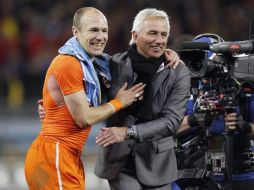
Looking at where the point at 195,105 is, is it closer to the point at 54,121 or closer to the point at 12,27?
the point at 54,121

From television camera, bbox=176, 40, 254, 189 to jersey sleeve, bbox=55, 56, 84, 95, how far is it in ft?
2.62

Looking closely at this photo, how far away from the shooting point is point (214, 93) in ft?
17.0

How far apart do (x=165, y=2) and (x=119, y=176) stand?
656cm

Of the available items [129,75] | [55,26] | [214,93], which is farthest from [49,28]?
[129,75]

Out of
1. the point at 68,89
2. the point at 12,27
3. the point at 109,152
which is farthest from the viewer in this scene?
the point at 12,27

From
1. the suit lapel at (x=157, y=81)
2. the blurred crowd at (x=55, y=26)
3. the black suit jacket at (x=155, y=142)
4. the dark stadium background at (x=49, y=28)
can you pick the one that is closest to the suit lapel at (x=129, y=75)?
the black suit jacket at (x=155, y=142)

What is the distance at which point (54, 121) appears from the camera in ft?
15.6

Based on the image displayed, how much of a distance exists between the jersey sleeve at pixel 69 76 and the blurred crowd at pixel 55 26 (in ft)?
18.7

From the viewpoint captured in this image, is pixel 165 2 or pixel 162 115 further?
pixel 165 2

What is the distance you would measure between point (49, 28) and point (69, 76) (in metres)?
6.49

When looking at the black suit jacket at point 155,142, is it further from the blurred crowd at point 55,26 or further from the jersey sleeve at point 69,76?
the blurred crowd at point 55,26

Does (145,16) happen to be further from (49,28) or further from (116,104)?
(49,28)

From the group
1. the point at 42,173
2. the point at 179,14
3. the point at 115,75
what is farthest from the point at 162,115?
the point at 179,14

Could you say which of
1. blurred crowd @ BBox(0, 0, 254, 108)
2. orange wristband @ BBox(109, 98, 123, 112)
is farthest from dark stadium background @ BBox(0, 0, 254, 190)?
orange wristband @ BBox(109, 98, 123, 112)
